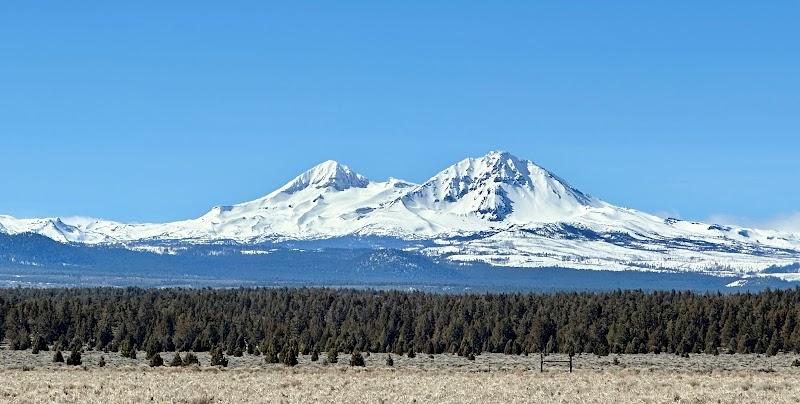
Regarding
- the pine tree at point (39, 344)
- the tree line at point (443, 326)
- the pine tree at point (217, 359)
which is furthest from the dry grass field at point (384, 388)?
the pine tree at point (39, 344)

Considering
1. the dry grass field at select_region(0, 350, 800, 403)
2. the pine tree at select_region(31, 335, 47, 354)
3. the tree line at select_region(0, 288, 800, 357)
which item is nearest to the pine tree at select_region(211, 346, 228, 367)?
the tree line at select_region(0, 288, 800, 357)

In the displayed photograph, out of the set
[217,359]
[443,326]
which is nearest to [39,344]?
[217,359]

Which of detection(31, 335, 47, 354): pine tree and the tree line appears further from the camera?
the tree line

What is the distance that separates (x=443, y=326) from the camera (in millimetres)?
145000

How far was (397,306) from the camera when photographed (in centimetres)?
16212

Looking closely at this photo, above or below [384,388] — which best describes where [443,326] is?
above

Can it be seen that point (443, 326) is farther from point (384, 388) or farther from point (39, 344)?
point (384, 388)

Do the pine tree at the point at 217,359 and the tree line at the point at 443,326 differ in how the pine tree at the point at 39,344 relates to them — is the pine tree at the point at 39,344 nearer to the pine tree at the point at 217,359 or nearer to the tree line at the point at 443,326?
the tree line at the point at 443,326

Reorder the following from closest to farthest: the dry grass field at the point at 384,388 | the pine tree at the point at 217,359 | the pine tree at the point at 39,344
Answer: the dry grass field at the point at 384,388 < the pine tree at the point at 217,359 < the pine tree at the point at 39,344

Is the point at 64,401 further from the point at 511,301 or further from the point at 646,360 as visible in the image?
the point at 511,301

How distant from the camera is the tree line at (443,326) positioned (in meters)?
130

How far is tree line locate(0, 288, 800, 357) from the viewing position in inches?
5103

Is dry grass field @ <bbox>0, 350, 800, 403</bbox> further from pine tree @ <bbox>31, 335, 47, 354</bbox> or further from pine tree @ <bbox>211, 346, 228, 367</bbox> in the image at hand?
pine tree @ <bbox>31, 335, 47, 354</bbox>

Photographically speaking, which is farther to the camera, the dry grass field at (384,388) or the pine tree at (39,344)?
the pine tree at (39,344)
